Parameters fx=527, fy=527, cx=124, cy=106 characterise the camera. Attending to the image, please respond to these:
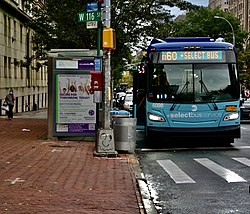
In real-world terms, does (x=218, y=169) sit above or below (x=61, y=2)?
below

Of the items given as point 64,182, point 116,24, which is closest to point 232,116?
point 64,182

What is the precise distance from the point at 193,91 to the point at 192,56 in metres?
1.09

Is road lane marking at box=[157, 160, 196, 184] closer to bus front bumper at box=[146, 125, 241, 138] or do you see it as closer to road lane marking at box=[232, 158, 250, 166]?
road lane marking at box=[232, 158, 250, 166]

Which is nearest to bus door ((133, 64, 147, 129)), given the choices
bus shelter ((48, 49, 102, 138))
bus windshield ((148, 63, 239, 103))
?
bus windshield ((148, 63, 239, 103))

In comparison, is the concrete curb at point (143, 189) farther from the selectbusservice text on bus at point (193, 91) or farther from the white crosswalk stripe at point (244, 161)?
the selectbusservice text on bus at point (193, 91)

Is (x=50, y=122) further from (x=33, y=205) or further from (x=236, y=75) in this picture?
(x=33, y=205)

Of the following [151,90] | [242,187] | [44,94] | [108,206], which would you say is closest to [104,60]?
[151,90]

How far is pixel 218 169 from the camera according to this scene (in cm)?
1168

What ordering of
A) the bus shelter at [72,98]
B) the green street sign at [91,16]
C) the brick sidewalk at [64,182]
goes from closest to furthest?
the brick sidewalk at [64,182]
the green street sign at [91,16]
the bus shelter at [72,98]

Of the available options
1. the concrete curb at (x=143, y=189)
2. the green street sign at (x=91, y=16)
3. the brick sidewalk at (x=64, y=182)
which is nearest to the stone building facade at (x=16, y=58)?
the green street sign at (x=91, y=16)

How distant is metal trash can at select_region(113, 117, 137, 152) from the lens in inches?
564

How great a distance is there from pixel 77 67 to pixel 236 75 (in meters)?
5.14

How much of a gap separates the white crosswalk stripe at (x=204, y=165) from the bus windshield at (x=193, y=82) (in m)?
2.76

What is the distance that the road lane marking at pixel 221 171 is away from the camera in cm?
1028
